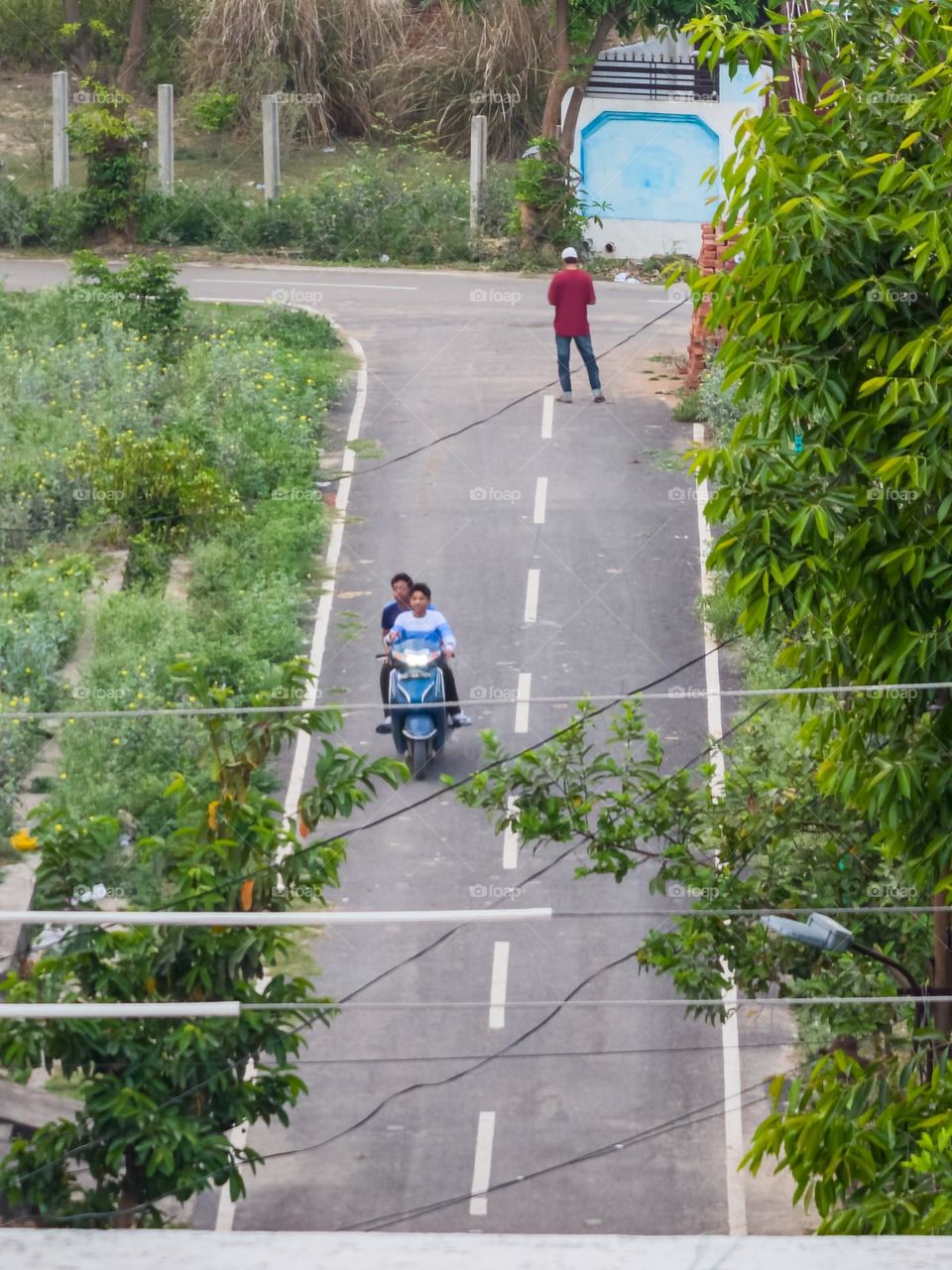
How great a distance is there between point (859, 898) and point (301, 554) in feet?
33.8

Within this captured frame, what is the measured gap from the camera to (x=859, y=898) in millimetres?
9461

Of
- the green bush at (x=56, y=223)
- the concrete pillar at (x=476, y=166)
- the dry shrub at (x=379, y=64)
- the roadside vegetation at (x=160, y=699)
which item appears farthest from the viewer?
the dry shrub at (x=379, y=64)

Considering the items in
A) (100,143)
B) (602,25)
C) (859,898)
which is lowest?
(859,898)

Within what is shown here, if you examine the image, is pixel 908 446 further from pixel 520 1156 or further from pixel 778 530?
pixel 520 1156

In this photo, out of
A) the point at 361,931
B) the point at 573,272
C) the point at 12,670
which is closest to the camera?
the point at 361,931

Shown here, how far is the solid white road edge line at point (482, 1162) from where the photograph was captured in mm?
10867

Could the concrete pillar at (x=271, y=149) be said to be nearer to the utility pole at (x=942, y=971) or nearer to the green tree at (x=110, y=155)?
the green tree at (x=110, y=155)

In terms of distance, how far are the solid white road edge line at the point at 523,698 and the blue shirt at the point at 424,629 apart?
3.63ft

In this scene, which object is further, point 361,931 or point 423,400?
point 423,400

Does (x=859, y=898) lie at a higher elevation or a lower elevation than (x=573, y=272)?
lower

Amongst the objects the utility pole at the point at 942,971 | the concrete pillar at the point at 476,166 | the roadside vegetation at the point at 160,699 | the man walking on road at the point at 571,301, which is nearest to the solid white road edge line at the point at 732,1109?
the utility pole at the point at 942,971

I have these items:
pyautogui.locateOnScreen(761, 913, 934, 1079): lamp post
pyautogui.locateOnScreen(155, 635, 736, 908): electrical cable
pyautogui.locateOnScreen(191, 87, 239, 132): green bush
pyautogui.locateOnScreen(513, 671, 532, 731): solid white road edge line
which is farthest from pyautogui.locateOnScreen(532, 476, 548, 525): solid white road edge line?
pyautogui.locateOnScreen(191, 87, 239, 132): green bush

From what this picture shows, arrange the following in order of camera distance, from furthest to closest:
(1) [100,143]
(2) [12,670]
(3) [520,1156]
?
(1) [100,143], (2) [12,670], (3) [520,1156]

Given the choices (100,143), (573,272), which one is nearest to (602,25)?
(100,143)
